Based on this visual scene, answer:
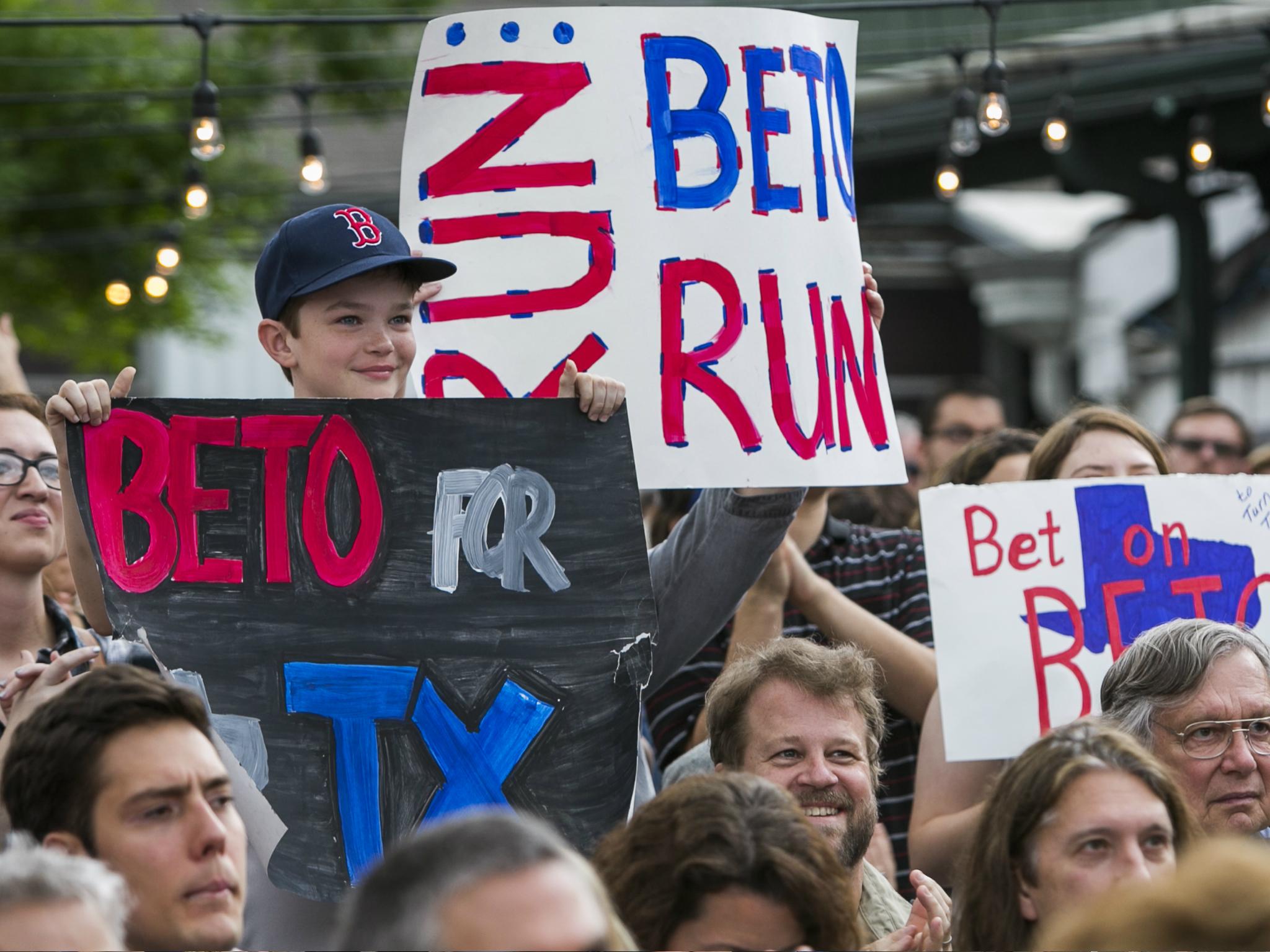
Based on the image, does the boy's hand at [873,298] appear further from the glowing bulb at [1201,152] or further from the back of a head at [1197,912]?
the glowing bulb at [1201,152]

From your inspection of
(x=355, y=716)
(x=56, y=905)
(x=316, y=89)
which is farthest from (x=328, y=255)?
(x=316, y=89)

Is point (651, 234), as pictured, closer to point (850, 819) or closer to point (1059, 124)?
point (850, 819)

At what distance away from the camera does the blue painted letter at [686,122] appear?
348cm

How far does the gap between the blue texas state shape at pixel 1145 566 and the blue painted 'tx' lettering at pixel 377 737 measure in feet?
5.20

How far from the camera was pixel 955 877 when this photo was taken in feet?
9.22

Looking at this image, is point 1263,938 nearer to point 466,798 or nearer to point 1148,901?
point 1148,901

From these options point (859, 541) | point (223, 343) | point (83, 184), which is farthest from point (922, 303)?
point (859, 541)

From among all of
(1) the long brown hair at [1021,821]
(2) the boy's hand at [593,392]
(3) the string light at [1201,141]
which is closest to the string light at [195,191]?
(3) the string light at [1201,141]

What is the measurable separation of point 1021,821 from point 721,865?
0.52 metres

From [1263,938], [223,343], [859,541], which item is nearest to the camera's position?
[1263,938]

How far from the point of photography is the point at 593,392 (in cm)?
304

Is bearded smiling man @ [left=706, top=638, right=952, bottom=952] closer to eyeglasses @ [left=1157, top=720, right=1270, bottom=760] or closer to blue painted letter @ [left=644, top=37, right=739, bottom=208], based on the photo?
eyeglasses @ [left=1157, top=720, right=1270, bottom=760]

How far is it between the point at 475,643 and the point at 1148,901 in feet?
5.00

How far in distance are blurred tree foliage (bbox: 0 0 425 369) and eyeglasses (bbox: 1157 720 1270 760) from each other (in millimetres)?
11441
